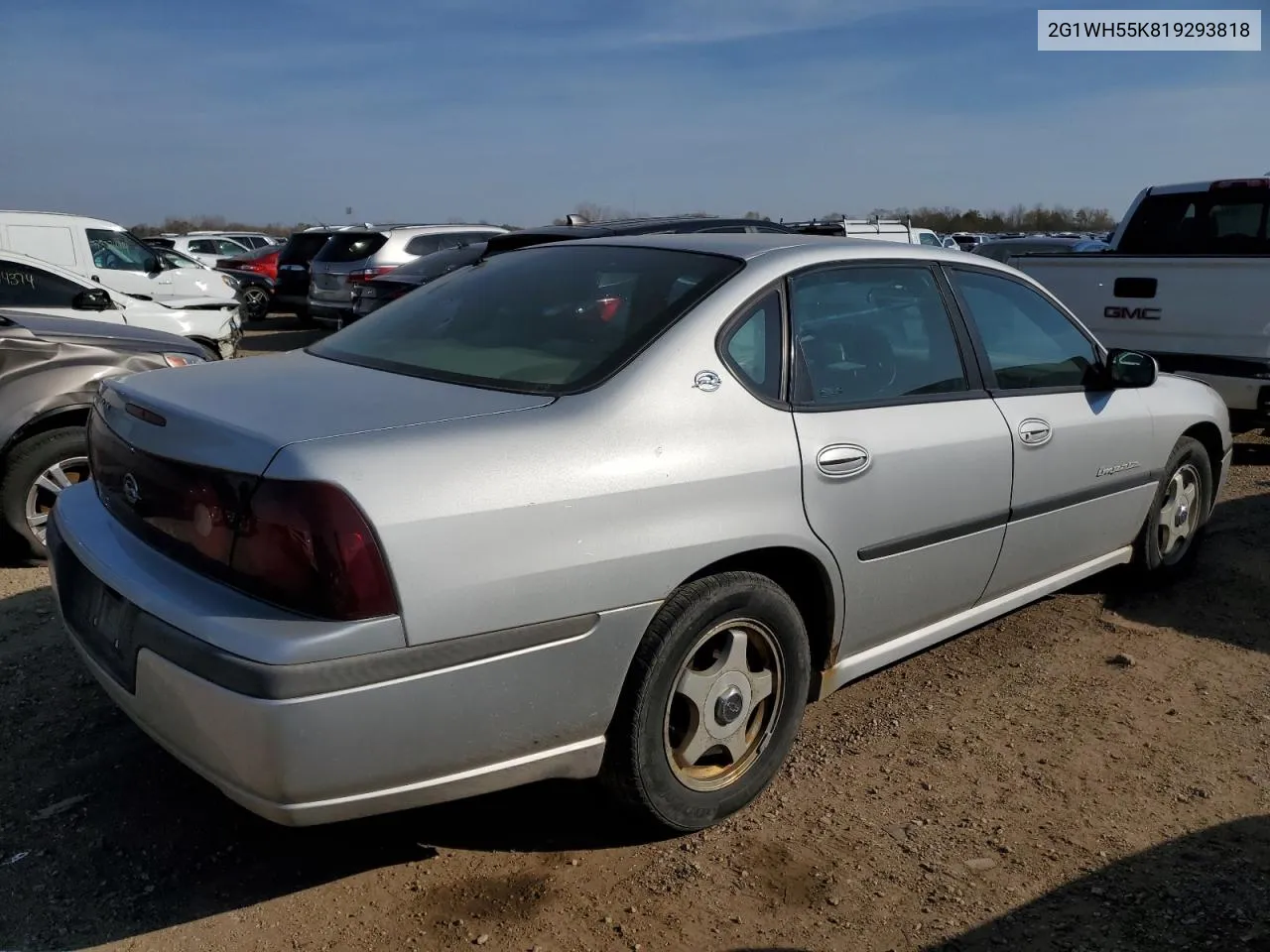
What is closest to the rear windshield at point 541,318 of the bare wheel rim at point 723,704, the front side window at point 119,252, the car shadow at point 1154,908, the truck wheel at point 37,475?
the bare wheel rim at point 723,704

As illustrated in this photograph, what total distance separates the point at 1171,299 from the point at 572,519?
239 inches

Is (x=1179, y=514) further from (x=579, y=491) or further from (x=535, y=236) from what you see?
(x=535, y=236)

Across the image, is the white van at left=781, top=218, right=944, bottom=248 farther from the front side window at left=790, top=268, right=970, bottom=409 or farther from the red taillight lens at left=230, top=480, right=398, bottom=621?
the red taillight lens at left=230, top=480, right=398, bottom=621

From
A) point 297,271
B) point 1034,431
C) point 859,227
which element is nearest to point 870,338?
point 1034,431

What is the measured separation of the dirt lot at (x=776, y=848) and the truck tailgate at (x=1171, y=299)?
3720 millimetres

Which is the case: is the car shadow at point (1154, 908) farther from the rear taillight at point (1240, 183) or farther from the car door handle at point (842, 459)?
the rear taillight at point (1240, 183)

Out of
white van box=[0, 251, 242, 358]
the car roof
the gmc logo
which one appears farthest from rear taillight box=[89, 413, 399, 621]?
the gmc logo

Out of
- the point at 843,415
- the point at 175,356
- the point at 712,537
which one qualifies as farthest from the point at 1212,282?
the point at 175,356

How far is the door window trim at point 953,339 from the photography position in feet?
10.2

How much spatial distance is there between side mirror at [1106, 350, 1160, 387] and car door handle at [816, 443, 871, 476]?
5.26 ft

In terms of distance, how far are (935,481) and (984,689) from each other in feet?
3.37

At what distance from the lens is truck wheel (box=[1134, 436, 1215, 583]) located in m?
4.72

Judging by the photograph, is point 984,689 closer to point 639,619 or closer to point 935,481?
point 935,481

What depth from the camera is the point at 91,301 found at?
24.8 feet
